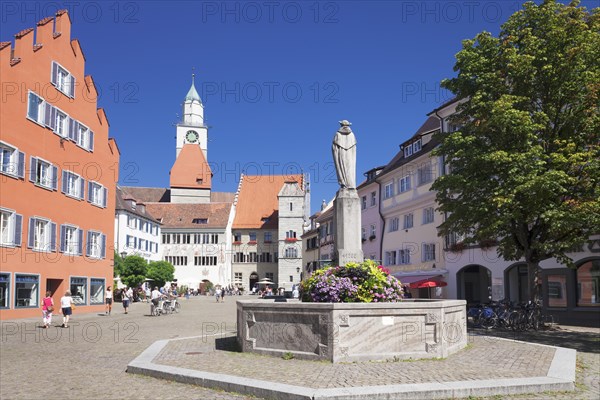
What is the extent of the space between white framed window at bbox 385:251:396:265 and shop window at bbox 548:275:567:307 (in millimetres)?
17144

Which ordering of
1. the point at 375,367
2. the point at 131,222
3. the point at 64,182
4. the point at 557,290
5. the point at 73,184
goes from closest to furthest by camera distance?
the point at 375,367, the point at 557,290, the point at 64,182, the point at 73,184, the point at 131,222

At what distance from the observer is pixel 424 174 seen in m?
40.5

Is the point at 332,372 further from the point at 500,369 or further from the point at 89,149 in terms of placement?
the point at 89,149

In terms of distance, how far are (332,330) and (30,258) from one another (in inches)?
966

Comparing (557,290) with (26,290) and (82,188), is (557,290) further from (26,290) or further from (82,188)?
(82,188)

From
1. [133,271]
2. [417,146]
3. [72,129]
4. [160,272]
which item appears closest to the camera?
[72,129]

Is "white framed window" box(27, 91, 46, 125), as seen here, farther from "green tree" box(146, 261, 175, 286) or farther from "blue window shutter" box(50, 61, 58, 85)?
"green tree" box(146, 261, 175, 286)

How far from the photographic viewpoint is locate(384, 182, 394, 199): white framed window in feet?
152

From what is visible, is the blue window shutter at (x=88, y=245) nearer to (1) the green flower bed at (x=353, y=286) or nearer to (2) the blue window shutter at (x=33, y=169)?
(2) the blue window shutter at (x=33, y=169)

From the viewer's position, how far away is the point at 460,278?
120 ft

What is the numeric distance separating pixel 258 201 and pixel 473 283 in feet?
215

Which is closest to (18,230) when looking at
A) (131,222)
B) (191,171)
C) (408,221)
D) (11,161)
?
(11,161)

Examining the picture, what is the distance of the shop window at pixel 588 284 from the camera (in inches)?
1029

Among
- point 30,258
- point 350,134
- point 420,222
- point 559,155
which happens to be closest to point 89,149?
point 30,258
